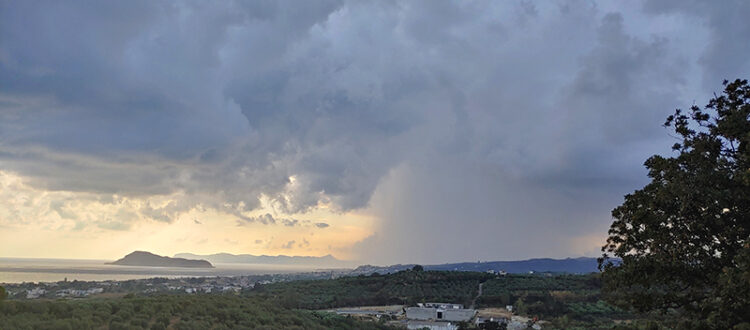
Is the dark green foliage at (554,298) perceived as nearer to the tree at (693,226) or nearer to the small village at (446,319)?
the small village at (446,319)

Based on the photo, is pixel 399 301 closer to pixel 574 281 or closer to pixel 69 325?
pixel 574 281

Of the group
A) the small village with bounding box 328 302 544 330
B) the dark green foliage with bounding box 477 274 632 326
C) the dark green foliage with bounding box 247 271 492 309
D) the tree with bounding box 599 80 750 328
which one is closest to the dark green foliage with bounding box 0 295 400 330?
the small village with bounding box 328 302 544 330

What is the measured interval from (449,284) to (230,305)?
4851 cm

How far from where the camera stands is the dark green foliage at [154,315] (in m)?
18.4

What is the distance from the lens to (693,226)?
9.35m

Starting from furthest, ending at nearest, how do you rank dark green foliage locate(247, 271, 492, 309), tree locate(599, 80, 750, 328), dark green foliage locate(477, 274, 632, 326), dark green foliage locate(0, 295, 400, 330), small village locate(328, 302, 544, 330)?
dark green foliage locate(247, 271, 492, 309)
dark green foliage locate(477, 274, 632, 326)
small village locate(328, 302, 544, 330)
dark green foliage locate(0, 295, 400, 330)
tree locate(599, 80, 750, 328)

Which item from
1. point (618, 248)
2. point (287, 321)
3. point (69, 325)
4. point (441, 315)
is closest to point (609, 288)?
point (618, 248)

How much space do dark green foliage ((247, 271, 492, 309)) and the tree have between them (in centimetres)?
4280

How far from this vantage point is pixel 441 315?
45812 mm

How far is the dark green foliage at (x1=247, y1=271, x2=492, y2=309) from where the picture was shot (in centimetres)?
5762

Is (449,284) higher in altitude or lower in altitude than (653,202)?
lower

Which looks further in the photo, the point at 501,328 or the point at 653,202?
the point at 501,328

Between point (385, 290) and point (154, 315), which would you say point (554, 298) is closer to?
point (385, 290)

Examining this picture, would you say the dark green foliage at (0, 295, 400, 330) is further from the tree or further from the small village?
the tree
